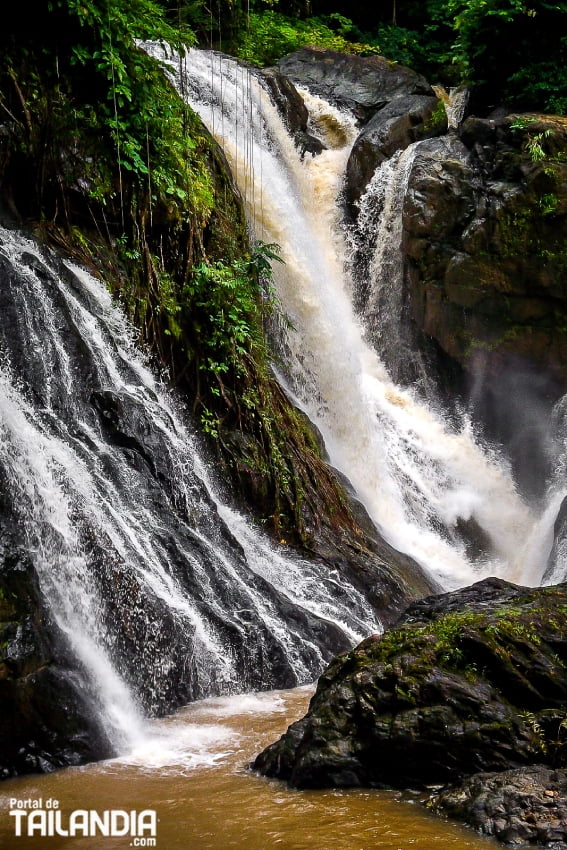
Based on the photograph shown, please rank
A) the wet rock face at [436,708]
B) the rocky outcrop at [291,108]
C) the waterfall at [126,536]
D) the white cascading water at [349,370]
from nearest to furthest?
the wet rock face at [436,708]
the waterfall at [126,536]
the white cascading water at [349,370]
the rocky outcrop at [291,108]

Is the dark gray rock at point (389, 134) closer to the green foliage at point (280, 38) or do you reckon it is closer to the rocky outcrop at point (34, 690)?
the green foliage at point (280, 38)

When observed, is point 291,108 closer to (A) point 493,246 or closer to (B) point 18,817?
(A) point 493,246

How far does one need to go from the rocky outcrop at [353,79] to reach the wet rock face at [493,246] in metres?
2.97

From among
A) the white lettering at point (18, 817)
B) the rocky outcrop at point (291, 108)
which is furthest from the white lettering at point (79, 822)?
the rocky outcrop at point (291, 108)

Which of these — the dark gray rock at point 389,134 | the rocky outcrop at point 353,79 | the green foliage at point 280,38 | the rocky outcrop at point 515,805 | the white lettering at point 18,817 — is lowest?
the white lettering at point 18,817

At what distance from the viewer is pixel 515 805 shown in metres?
3.82

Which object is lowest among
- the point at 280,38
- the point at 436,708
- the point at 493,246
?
the point at 436,708

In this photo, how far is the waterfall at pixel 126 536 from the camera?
253 inches

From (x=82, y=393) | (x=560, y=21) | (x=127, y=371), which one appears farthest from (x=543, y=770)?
(x=560, y=21)

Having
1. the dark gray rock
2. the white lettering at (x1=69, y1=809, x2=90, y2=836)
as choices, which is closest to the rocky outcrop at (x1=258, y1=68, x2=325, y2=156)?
the dark gray rock

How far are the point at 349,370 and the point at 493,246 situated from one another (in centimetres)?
367

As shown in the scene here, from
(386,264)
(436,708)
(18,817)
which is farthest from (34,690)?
(386,264)

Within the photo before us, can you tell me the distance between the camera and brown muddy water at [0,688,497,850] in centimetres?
380

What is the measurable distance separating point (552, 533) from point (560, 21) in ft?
33.6
